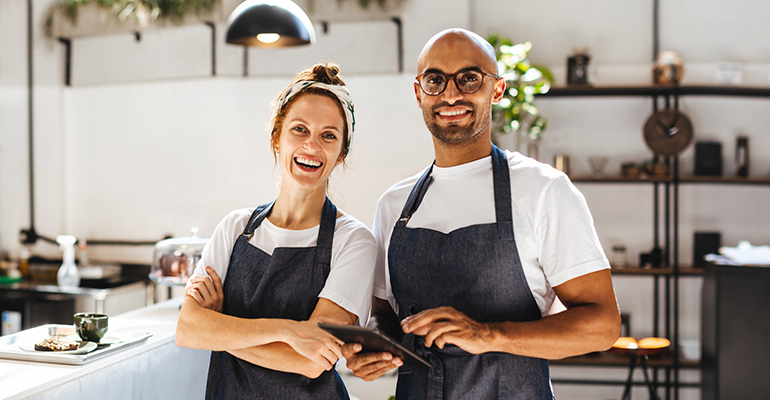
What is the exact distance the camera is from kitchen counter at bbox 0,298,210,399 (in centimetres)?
150

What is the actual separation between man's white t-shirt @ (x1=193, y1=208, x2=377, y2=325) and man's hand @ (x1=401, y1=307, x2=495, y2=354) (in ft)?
0.80

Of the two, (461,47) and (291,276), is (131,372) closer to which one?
(291,276)

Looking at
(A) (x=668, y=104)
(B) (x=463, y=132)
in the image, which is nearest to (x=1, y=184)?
(B) (x=463, y=132)

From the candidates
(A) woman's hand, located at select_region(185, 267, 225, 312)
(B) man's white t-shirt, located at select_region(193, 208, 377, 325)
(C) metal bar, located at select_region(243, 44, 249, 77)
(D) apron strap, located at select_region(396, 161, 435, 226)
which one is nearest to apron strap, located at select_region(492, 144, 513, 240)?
(D) apron strap, located at select_region(396, 161, 435, 226)

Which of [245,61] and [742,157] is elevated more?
[245,61]

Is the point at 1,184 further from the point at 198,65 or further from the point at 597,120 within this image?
the point at 597,120

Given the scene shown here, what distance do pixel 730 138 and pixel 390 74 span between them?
104 inches

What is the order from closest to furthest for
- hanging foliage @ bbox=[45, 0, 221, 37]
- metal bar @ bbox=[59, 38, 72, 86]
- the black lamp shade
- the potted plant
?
the black lamp shade, the potted plant, hanging foliage @ bbox=[45, 0, 221, 37], metal bar @ bbox=[59, 38, 72, 86]

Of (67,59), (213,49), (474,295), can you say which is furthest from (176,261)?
(67,59)

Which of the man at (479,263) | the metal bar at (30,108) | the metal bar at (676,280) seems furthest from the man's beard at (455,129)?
the metal bar at (30,108)

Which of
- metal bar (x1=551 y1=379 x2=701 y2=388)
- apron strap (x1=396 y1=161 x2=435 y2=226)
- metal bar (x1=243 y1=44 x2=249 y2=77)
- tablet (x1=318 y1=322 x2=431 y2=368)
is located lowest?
metal bar (x1=551 y1=379 x2=701 y2=388)

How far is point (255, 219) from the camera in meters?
1.71

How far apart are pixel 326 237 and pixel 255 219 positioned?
0.24 metres

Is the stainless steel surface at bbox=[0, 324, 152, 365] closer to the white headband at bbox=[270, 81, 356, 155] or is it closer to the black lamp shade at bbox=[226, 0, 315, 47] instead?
the white headband at bbox=[270, 81, 356, 155]
